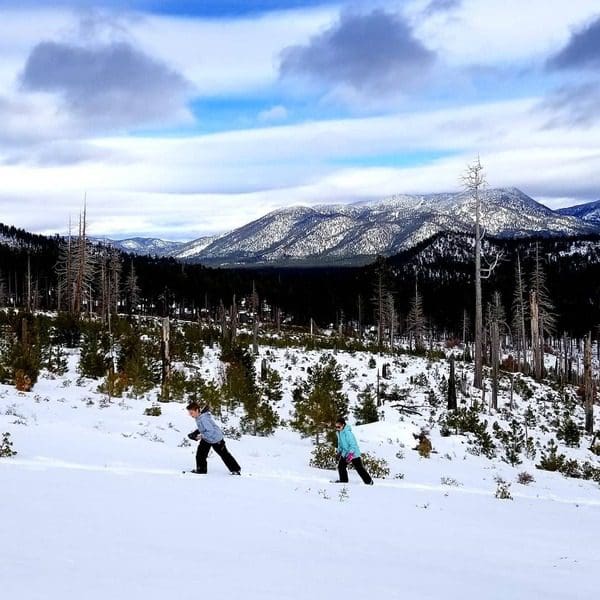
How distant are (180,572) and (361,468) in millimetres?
6896

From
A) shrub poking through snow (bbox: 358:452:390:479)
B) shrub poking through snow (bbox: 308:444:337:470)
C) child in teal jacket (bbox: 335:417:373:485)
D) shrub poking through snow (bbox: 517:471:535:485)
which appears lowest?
shrub poking through snow (bbox: 517:471:535:485)

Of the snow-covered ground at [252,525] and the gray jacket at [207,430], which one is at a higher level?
the gray jacket at [207,430]

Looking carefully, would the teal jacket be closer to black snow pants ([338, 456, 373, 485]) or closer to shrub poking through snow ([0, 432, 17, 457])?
black snow pants ([338, 456, 373, 485])

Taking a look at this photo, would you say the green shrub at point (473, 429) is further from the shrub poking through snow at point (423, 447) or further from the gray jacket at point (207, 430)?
the gray jacket at point (207, 430)

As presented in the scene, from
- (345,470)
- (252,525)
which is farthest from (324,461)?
(252,525)

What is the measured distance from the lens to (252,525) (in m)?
6.82

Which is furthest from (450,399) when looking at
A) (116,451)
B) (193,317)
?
(193,317)

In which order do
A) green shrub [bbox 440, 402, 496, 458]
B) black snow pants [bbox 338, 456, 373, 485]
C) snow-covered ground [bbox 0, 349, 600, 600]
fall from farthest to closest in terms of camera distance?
green shrub [bbox 440, 402, 496, 458]
black snow pants [bbox 338, 456, 373, 485]
snow-covered ground [bbox 0, 349, 600, 600]

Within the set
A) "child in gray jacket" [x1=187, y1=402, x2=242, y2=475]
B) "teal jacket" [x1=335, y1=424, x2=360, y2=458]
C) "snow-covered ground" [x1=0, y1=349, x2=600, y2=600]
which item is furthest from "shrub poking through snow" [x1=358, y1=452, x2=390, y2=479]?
"child in gray jacket" [x1=187, y1=402, x2=242, y2=475]

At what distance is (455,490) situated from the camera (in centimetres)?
1186

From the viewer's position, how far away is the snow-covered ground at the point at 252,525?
15.1ft

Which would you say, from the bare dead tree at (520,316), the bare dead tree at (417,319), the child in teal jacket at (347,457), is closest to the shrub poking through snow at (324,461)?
the child in teal jacket at (347,457)

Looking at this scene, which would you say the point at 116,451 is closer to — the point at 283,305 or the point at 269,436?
the point at 269,436

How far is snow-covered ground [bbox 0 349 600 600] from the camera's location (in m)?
4.61
